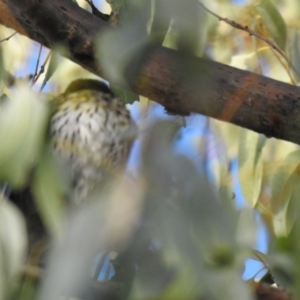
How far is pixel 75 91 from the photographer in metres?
1.54

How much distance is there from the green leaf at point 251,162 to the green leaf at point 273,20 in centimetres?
15

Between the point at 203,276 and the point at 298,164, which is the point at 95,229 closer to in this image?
the point at 203,276

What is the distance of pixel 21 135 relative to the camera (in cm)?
66

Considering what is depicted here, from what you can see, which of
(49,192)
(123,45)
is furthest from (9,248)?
(123,45)

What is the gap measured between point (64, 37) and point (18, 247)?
0.40 metres

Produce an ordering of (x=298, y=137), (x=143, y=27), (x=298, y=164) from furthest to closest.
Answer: (x=298, y=164) < (x=298, y=137) < (x=143, y=27)

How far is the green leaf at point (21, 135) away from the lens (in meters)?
0.64

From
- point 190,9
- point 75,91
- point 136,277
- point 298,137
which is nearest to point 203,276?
point 136,277

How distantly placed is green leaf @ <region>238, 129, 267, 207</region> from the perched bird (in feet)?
0.59

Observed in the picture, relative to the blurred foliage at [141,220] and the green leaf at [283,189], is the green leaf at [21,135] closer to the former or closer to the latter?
the blurred foliage at [141,220]

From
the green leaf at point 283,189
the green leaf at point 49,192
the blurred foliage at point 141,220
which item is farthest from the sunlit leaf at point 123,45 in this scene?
the green leaf at point 283,189

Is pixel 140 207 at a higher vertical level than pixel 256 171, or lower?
lower

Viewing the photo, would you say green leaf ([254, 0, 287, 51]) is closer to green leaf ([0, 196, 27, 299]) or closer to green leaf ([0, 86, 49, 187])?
green leaf ([0, 86, 49, 187])

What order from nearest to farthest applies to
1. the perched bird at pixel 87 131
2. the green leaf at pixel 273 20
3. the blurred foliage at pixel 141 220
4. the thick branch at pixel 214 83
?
the blurred foliage at pixel 141 220
the perched bird at pixel 87 131
the thick branch at pixel 214 83
the green leaf at pixel 273 20
